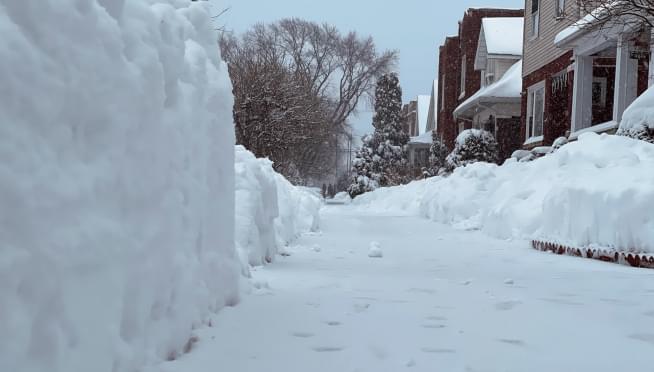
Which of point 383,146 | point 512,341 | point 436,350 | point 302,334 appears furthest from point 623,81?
point 383,146

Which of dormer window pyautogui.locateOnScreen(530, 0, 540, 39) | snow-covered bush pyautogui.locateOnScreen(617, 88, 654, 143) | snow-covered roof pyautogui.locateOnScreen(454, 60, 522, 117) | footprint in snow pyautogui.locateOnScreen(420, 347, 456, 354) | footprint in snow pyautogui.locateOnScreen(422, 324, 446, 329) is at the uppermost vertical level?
dormer window pyautogui.locateOnScreen(530, 0, 540, 39)

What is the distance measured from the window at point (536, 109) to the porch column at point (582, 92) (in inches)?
136

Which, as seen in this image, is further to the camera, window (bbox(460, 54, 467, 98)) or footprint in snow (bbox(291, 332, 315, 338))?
window (bbox(460, 54, 467, 98))

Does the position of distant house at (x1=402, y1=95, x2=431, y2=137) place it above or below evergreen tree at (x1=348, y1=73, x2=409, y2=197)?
above

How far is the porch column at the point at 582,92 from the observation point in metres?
15.5

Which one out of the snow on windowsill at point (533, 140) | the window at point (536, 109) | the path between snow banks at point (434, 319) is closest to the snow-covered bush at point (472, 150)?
the window at point (536, 109)

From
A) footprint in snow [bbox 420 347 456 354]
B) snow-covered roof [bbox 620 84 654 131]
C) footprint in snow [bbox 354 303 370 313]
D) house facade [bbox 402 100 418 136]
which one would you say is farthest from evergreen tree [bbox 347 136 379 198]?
footprint in snow [bbox 420 347 456 354]

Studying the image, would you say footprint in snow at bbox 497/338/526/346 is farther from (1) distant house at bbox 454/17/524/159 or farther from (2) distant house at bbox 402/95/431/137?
(2) distant house at bbox 402/95/431/137

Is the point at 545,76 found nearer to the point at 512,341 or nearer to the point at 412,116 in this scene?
the point at 512,341

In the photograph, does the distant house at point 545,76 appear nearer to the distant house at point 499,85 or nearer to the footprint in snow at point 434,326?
the distant house at point 499,85

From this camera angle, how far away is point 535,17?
2055cm

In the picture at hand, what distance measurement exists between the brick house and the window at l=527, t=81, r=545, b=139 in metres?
9.62

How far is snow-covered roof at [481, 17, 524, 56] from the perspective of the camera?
2600 centimetres

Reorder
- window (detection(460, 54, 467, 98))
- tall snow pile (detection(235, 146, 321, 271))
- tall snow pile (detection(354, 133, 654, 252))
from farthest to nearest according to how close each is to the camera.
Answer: window (detection(460, 54, 467, 98)), tall snow pile (detection(354, 133, 654, 252)), tall snow pile (detection(235, 146, 321, 271))
